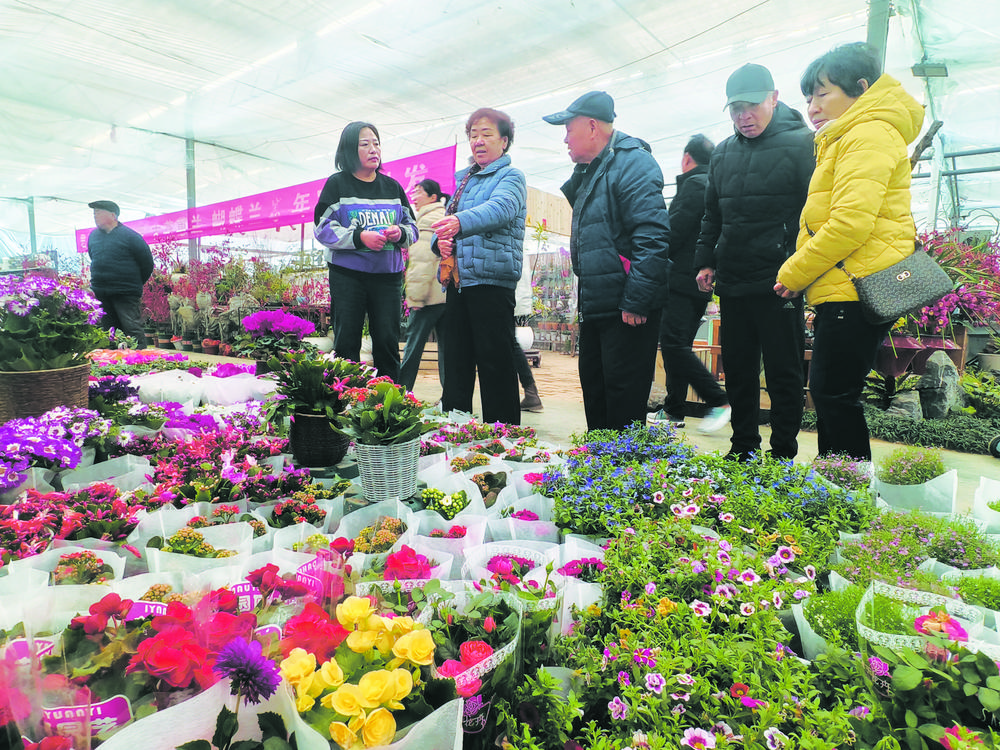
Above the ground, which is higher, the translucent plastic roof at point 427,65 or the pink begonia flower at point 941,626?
the translucent plastic roof at point 427,65

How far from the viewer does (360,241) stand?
2.93 meters

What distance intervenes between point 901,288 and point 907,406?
2817mm

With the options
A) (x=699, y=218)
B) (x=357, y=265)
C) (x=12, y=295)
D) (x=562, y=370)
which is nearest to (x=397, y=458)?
(x=357, y=265)

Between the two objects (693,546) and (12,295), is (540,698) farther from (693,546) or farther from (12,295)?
(12,295)

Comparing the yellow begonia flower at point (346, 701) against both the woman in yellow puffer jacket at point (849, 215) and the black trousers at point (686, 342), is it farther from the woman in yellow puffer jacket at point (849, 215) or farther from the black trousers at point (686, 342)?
the black trousers at point (686, 342)

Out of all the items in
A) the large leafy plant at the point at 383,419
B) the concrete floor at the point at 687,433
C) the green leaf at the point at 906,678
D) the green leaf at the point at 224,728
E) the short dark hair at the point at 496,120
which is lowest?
the concrete floor at the point at 687,433

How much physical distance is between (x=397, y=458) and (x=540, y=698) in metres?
1.03

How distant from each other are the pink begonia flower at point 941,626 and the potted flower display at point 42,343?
108 inches

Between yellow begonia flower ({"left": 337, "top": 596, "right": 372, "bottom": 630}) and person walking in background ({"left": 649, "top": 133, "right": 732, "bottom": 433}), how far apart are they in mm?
2714

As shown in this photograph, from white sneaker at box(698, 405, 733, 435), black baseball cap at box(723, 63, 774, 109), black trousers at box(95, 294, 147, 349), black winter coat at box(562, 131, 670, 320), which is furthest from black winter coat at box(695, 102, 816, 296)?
black trousers at box(95, 294, 147, 349)

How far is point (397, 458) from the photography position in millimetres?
1811

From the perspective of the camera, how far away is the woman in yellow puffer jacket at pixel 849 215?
1884mm

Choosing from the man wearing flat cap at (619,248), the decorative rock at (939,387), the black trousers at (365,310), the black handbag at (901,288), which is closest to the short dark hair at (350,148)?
the black trousers at (365,310)

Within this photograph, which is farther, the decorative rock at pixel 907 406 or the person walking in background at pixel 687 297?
the decorative rock at pixel 907 406
